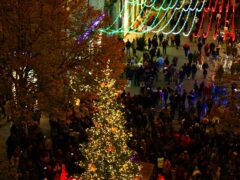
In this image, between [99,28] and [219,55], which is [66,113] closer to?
[99,28]

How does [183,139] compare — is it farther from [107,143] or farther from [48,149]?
[107,143]

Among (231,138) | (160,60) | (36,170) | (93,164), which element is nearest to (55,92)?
(36,170)

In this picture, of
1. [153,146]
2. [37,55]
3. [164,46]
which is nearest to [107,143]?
[153,146]

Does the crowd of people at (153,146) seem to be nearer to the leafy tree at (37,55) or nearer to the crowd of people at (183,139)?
the crowd of people at (183,139)

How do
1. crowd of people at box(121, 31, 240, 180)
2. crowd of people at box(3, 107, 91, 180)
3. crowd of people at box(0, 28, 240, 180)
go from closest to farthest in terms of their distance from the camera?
crowd of people at box(3, 107, 91, 180), crowd of people at box(0, 28, 240, 180), crowd of people at box(121, 31, 240, 180)

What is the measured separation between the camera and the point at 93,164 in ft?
44.5

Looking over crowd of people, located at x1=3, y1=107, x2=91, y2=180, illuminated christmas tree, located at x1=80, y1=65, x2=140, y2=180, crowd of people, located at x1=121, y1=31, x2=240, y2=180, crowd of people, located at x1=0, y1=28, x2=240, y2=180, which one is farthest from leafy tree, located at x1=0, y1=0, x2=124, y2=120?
illuminated christmas tree, located at x1=80, y1=65, x2=140, y2=180

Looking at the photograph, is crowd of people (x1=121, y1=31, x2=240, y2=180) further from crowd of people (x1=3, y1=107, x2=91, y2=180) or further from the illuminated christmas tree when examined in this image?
the illuminated christmas tree

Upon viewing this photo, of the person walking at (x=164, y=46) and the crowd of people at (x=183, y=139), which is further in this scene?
the person walking at (x=164, y=46)

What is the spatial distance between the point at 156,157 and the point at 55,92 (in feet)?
14.5

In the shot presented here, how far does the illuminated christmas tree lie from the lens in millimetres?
13289

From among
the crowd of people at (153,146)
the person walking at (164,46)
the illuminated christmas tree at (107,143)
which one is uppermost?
the person walking at (164,46)

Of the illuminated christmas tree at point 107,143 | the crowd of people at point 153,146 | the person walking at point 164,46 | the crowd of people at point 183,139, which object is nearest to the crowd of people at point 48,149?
the crowd of people at point 153,146

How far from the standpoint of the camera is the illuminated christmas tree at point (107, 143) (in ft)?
43.6
